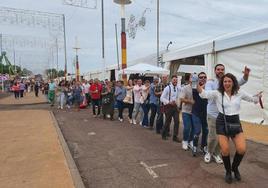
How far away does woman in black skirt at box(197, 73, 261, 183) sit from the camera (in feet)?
16.9

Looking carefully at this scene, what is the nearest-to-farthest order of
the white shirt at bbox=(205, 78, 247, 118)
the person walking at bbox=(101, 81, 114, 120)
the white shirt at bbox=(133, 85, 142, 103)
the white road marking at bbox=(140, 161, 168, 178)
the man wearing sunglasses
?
the white road marking at bbox=(140, 161, 168, 178) < the white shirt at bbox=(205, 78, 247, 118) < the man wearing sunglasses < the white shirt at bbox=(133, 85, 142, 103) < the person walking at bbox=(101, 81, 114, 120)

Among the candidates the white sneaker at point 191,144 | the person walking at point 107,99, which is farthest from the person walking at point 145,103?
the white sneaker at point 191,144

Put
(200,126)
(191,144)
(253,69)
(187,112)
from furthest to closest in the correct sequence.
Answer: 1. (253,69)
2. (191,144)
3. (187,112)
4. (200,126)

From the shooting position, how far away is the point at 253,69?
11.7 meters

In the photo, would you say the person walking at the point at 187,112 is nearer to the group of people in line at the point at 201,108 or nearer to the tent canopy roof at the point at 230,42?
the group of people in line at the point at 201,108

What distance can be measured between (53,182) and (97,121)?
7.97 m

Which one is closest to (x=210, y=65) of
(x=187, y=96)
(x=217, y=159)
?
(x=187, y=96)

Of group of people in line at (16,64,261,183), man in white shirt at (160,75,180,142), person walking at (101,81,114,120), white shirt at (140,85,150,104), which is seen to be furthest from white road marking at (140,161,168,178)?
person walking at (101,81,114,120)

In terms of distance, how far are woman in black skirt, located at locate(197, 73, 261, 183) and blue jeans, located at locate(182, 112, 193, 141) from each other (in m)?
2.07

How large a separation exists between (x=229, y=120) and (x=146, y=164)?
199 centimetres

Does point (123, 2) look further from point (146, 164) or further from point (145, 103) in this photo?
point (146, 164)

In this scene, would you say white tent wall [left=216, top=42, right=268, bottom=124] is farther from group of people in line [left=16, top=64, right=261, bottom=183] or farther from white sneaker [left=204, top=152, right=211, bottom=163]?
white sneaker [left=204, top=152, right=211, bottom=163]

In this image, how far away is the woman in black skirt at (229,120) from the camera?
5.14 m

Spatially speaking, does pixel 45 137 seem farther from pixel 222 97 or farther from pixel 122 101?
pixel 222 97
